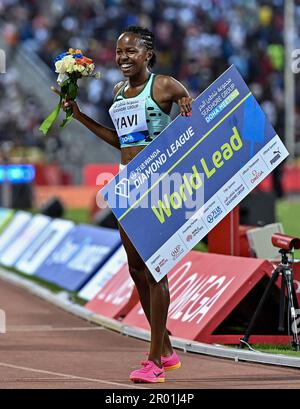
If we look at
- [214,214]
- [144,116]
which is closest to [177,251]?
[214,214]

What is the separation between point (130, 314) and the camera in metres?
12.5

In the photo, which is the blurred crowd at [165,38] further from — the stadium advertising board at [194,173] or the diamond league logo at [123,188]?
the diamond league logo at [123,188]

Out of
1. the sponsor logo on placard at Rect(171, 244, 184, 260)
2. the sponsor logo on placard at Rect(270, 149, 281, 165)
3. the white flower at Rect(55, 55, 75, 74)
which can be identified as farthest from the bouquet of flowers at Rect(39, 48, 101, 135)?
the sponsor logo on placard at Rect(270, 149, 281, 165)

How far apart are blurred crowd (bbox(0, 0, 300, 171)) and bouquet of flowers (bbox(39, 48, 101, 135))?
958 inches

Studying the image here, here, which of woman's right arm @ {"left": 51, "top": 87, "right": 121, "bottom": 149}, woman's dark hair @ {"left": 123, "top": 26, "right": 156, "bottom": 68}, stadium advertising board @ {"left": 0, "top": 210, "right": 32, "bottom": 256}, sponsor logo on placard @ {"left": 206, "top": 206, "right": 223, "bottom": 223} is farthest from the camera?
stadium advertising board @ {"left": 0, "top": 210, "right": 32, "bottom": 256}

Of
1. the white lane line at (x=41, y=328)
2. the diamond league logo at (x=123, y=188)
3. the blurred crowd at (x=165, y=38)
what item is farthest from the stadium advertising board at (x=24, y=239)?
the blurred crowd at (x=165, y=38)

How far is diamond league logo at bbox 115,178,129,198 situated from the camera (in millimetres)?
8750

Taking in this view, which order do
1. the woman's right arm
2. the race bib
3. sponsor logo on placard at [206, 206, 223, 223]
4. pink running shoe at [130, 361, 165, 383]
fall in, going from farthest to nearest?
1. sponsor logo on placard at [206, 206, 223, 223]
2. the woman's right arm
3. the race bib
4. pink running shoe at [130, 361, 165, 383]

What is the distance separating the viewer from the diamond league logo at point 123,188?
875 cm

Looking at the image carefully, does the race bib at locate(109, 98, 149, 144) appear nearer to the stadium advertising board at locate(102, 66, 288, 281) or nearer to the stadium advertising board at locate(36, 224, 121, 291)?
the stadium advertising board at locate(102, 66, 288, 281)
